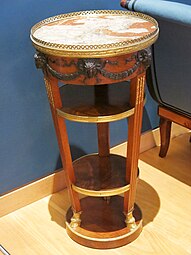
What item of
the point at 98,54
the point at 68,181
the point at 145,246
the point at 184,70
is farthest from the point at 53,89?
the point at 145,246

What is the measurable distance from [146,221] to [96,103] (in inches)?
25.2

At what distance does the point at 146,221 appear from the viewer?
1.90 m

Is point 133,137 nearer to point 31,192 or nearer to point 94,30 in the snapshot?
point 94,30

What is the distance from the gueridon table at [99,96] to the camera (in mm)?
1404

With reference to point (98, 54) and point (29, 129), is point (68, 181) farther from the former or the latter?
point (98, 54)

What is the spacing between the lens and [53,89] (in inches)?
60.6

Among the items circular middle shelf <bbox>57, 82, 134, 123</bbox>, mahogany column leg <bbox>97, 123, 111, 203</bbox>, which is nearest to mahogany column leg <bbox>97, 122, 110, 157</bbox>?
mahogany column leg <bbox>97, 123, 111, 203</bbox>

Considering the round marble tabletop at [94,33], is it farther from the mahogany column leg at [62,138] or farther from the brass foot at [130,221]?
the brass foot at [130,221]

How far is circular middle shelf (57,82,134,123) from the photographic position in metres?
1.51

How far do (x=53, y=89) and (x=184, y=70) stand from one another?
0.64m

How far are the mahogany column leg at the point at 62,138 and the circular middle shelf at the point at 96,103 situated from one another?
43 mm

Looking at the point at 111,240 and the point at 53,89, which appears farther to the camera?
the point at 111,240

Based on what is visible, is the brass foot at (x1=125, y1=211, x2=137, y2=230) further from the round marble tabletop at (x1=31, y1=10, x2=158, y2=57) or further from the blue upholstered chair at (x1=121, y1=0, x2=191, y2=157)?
the round marble tabletop at (x1=31, y1=10, x2=158, y2=57)

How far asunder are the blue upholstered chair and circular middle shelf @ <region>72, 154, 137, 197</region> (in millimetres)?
408
